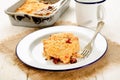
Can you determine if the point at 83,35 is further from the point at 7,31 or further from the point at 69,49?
the point at 7,31

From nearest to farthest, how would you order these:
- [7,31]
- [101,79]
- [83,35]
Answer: [101,79] → [83,35] → [7,31]

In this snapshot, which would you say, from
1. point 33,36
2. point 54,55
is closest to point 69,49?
point 54,55

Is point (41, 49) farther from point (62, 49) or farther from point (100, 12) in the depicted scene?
point (100, 12)

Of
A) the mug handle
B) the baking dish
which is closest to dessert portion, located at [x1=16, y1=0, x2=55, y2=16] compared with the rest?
the baking dish

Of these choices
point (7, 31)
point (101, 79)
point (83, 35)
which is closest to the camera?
point (101, 79)

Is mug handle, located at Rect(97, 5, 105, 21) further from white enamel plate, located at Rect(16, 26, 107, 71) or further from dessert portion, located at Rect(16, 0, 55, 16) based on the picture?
dessert portion, located at Rect(16, 0, 55, 16)
